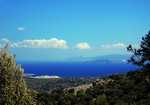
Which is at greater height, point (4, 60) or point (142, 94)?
point (4, 60)

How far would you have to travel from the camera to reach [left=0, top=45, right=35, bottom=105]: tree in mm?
25984

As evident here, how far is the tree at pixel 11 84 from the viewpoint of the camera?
25984 millimetres

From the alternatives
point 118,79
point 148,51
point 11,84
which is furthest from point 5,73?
point 118,79

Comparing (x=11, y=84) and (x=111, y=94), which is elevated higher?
(x=11, y=84)

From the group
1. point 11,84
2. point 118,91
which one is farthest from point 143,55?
point 11,84

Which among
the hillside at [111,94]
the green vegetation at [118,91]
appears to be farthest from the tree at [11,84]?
Result: the hillside at [111,94]

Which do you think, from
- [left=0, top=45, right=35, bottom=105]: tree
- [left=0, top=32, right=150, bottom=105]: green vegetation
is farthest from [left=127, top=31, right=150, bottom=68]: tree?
[left=0, top=45, right=35, bottom=105]: tree

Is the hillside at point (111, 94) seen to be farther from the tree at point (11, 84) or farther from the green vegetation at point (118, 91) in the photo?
the tree at point (11, 84)

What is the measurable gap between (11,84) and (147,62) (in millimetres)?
17708

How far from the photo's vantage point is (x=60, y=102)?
136 ft

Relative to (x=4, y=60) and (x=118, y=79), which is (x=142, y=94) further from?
(x=4, y=60)

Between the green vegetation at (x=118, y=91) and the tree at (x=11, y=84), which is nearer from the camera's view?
the tree at (x=11, y=84)

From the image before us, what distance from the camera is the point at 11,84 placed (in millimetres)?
26000

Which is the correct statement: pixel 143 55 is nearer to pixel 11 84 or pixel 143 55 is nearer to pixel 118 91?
pixel 118 91
